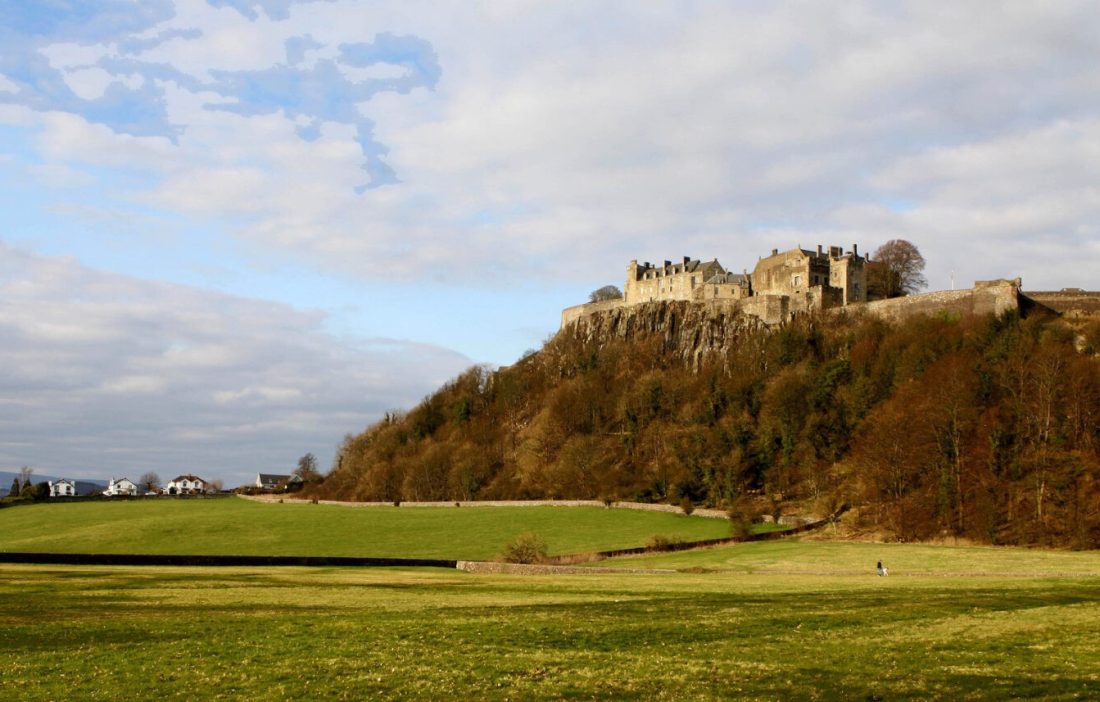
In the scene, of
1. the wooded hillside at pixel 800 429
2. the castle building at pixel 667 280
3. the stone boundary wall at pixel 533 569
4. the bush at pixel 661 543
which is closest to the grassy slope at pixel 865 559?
the bush at pixel 661 543

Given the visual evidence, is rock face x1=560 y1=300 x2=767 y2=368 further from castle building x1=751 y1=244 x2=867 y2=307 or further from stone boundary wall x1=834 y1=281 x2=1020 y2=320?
stone boundary wall x1=834 y1=281 x2=1020 y2=320

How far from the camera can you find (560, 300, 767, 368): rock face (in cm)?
12775

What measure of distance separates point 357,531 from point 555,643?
2694 inches

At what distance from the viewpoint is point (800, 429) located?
99562 millimetres

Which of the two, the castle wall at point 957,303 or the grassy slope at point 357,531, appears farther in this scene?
the castle wall at point 957,303

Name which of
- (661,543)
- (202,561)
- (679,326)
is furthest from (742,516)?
(679,326)

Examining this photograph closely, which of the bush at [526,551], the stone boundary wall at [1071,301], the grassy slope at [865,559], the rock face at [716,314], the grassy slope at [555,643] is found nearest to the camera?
the grassy slope at [555,643]

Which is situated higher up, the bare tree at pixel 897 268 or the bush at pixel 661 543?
A: the bare tree at pixel 897 268

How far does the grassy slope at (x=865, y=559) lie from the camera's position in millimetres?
47531

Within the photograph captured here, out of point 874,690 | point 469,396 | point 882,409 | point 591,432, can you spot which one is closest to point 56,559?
point 874,690

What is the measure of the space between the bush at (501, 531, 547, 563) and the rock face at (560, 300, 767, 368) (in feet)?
238

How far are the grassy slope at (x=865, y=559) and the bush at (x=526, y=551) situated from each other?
152 inches

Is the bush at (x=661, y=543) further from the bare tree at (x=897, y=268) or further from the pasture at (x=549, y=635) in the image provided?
the bare tree at (x=897, y=268)

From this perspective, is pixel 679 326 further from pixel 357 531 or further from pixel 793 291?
pixel 357 531
